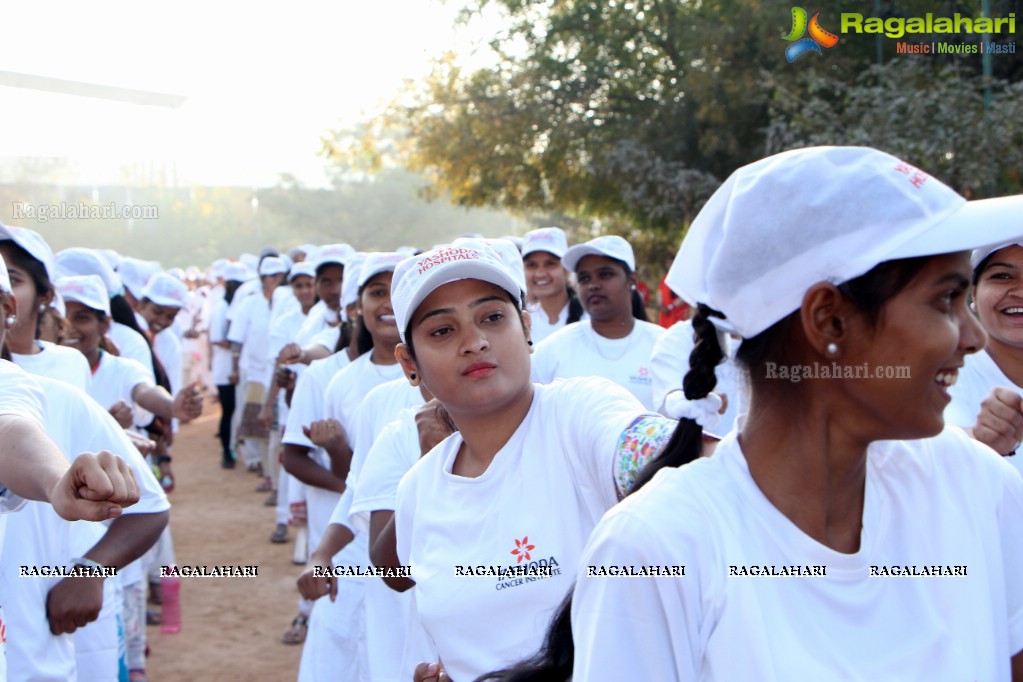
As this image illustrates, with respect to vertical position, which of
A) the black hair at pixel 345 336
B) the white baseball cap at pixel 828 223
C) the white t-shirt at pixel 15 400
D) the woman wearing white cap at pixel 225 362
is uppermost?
the white baseball cap at pixel 828 223

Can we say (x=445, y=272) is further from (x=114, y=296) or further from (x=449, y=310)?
(x=114, y=296)

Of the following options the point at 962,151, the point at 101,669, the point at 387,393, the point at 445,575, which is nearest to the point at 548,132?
the point at 962,151

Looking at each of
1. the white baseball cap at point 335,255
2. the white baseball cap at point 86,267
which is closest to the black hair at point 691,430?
the white baseball cap at point 86,267

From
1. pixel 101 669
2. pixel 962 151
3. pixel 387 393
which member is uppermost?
pixel 962 151

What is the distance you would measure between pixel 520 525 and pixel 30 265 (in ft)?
8.61

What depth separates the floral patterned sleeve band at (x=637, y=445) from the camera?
7.13 feet

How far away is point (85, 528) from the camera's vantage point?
12.6 ft

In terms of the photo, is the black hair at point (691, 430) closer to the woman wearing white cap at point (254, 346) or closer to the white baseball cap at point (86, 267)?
the white baseball cap at point (86, 267)

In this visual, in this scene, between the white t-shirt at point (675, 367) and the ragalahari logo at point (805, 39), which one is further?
the ragalahari logo at point (805, 39)

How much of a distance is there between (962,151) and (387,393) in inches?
276

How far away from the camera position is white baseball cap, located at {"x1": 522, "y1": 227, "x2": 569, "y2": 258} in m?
7.81

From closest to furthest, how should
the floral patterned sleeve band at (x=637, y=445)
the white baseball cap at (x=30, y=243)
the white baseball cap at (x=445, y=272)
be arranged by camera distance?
the floral patterned sleeve band at (x=637, y=445)
the white baseball cap at (x=445, y=272)
the white baseball cap at (x=30, y=243)

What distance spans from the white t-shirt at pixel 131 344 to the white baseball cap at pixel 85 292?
3.10 ft

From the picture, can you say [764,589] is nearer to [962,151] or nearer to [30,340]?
[30,340]
